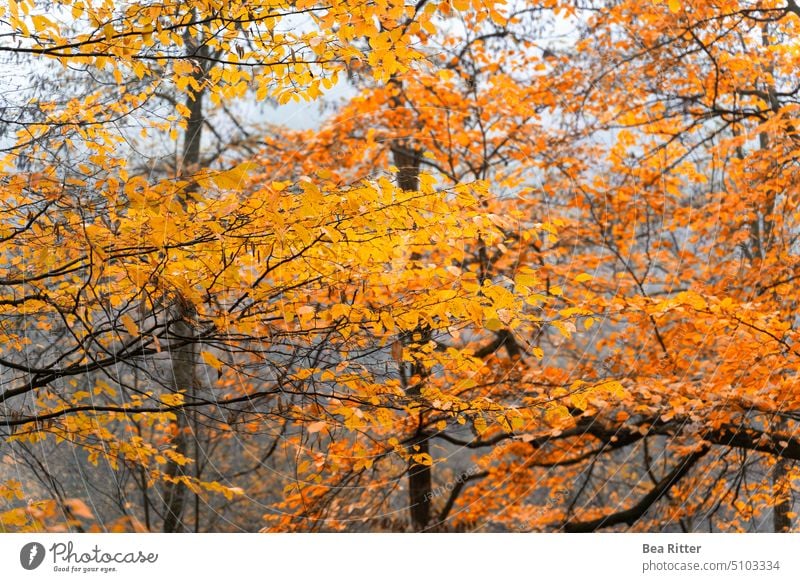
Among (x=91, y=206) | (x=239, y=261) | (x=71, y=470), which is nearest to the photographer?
(x=91, y=206)

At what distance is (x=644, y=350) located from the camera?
327 inches

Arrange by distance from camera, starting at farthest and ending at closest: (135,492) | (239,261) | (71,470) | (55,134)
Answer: (135,492), (71,470), (55,134), (239,261)

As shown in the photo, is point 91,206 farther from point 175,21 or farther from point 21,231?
point 175,21

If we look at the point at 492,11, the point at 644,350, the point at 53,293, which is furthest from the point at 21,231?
the point at 644,350

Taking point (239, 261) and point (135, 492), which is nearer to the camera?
point (239, 261)

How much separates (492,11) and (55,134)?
8.00 ft

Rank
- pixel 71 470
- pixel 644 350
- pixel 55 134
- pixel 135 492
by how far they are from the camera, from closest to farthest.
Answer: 1. pixel 55 134
2. pixel 71 470
3. pixel 644 350
4. pixel 135 492

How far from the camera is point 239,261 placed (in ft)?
12.3

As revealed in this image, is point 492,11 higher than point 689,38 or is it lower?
lower

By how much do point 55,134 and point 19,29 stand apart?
22.0 inches
